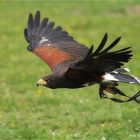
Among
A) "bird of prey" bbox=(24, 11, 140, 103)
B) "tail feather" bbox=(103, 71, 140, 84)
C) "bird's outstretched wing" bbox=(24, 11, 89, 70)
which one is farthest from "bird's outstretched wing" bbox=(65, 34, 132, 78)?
"bird's outstretched wing" bbox=(24, 11, 89, 70)

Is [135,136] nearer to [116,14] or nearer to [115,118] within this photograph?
[115,118]

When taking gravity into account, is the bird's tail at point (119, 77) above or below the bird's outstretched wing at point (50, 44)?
below

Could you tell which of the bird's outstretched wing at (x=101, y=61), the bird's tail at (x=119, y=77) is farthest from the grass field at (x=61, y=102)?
the bird's outstretched wing at (x=101, y=61)

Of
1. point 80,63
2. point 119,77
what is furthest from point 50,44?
point 80,63

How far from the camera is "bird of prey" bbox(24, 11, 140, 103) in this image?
6.43 m

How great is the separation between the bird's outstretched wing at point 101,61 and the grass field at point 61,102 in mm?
1217

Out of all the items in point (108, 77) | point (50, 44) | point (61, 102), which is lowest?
point (108, 77)

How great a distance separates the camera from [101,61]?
21.5ft

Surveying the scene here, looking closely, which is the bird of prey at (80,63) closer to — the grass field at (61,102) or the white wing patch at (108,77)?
the white wing patch at (108,77)

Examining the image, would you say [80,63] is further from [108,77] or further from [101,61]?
[108,77]

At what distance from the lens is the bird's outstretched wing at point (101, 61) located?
20.9 feet

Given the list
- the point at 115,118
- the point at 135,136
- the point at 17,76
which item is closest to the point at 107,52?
the point at 135,136

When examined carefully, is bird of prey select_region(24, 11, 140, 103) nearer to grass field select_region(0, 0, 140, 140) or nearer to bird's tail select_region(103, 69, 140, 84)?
bird's tail select_region(103, 69, 140, 84)

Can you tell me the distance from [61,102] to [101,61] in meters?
3.31
